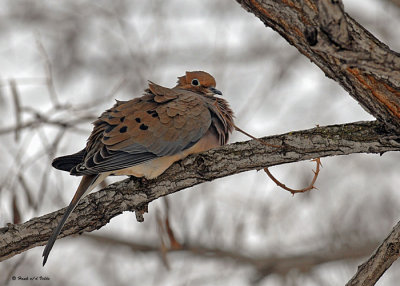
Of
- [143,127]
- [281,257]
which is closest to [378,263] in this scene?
[143,127]

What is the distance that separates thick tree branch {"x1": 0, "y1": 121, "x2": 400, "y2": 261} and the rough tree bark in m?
0.17

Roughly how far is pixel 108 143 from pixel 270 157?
47.9 inches

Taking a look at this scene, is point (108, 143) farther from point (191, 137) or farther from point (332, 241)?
point (332, 241)

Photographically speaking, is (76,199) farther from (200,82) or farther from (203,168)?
(200,82)

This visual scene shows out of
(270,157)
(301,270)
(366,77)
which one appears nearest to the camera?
(366,77)

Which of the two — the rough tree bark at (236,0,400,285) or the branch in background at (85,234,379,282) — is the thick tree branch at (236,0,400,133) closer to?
the rough tree bark at (236,0,400,285)

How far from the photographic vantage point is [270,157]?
3.08 m

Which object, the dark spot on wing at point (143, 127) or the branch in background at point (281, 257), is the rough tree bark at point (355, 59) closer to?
the dark spot on wing at point (143, 127)

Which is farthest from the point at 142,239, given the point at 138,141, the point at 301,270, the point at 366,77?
the point at 366,77

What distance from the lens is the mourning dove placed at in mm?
3551

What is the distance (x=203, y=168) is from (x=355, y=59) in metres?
1.34

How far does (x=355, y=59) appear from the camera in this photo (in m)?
2.23

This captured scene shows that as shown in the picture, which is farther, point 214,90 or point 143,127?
point 214,90

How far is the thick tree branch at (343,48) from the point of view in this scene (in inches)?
85.4
